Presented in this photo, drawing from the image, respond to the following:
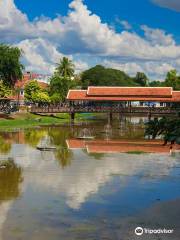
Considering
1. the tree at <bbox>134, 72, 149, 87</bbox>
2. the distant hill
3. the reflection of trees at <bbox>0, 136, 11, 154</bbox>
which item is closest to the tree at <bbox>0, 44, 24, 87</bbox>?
the reflection of trees at <bbox>0, 136, 11, 154</bbox>

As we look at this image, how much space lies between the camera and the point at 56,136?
157 ft

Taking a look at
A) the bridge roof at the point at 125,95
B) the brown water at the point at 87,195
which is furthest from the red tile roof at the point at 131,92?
the brown water at the point at 87,195

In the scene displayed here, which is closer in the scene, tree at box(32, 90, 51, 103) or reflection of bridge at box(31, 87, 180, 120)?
reflection of bridge at box(31, 87, 180, 120)

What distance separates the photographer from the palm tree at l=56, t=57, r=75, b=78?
98.4 meters

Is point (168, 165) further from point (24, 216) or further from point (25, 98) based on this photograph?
point (25, 98)

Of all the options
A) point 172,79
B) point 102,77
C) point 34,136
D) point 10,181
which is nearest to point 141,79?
point 102,77

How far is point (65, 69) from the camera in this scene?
99312 millimetres

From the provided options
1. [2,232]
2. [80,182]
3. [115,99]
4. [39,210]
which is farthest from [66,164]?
[115,99]

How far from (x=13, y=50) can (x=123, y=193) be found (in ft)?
177

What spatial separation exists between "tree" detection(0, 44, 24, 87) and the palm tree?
25639 mm

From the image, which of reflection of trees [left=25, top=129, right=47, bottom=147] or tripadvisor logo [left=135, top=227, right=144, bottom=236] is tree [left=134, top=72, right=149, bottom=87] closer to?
reflection of trees [left=25, top=129, right=47, bottom=147]

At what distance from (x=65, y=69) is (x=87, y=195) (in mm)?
80998

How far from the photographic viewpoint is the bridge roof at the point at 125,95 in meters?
73.8

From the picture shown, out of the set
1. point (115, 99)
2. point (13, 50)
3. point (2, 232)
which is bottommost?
point (2, 232)
